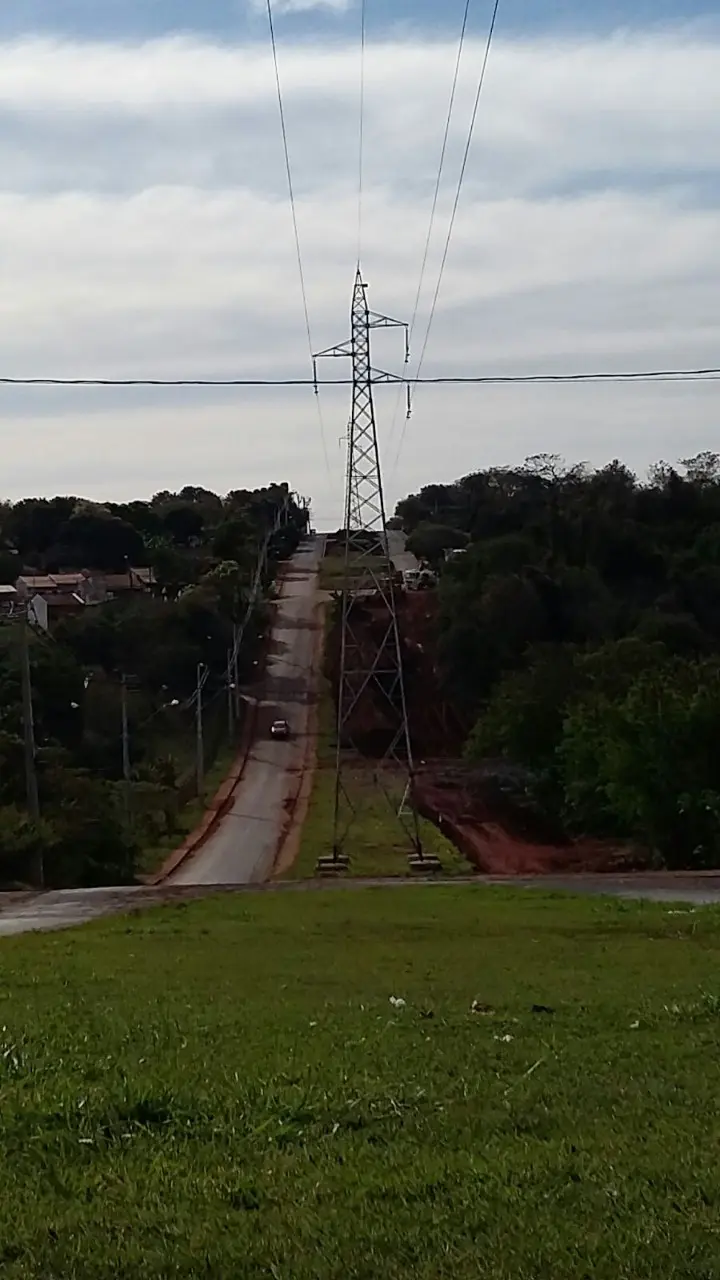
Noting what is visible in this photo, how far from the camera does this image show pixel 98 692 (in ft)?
185

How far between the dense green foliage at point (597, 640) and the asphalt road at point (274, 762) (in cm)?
775

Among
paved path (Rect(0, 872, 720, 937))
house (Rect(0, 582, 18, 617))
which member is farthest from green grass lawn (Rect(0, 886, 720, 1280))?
house (Rect(0, 582, 18, 617))

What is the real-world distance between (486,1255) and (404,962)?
385 inches

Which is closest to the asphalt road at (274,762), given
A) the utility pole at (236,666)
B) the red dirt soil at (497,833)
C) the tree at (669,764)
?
the utility pole at (236,666)

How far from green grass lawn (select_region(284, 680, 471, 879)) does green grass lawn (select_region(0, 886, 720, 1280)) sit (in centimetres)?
2096

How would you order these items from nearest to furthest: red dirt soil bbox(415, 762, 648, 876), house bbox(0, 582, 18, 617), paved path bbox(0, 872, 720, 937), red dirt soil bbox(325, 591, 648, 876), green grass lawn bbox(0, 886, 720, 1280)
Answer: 1. green grass lawn bbox(0, 886, 720, 1280)
2. paved path bbox(0, 872, 720, 937)
3. red dirt soil bbox(415, 762, 648, 876)
4. red dirt soil bbox(325, 591, 648, 876)
5. house bbox(0, 582, 18, 617)

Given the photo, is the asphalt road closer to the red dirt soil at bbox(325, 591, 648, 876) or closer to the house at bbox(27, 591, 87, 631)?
the red dirt soil at bbox(325, 591, 648, 876)

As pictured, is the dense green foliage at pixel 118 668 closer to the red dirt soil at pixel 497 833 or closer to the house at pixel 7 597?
the house at pixel 7 597

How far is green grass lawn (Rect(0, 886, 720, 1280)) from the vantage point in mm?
5191

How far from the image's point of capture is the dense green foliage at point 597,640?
35344 mm

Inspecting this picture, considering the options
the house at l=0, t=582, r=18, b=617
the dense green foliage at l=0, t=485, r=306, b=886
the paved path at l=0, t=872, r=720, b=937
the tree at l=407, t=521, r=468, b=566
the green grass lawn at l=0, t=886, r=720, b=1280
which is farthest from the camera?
the tree at l=407, t=521, r=468, b=566

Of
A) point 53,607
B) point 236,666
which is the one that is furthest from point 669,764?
point 53,607

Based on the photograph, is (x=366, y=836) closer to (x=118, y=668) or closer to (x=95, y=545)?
(x=118, y=668)

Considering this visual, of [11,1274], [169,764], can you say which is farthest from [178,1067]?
[169,764]
